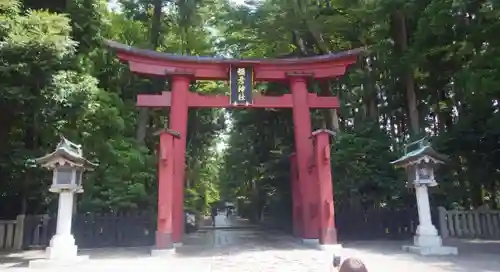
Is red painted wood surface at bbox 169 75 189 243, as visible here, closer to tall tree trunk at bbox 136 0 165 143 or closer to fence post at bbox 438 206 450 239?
tall tree trunk at bbox 136 0 165 143

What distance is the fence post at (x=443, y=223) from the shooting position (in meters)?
13.6

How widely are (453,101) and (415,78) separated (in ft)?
7.46

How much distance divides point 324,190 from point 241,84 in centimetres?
446

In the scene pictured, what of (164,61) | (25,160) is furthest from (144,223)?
(164,61)

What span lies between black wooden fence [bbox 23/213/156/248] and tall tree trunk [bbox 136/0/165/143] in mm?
4220

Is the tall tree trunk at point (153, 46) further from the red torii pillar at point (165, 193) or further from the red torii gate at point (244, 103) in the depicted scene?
the red torii pillar at point (165, 193)

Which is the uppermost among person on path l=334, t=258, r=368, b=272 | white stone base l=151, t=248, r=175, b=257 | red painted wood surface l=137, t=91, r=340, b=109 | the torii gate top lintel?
the torii gate top lintel

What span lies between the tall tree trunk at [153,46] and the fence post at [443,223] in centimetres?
1156

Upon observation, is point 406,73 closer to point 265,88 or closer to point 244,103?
point 265,88

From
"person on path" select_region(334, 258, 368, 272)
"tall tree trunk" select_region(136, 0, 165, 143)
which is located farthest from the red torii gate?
"person on path" select_region(334, 258, 368, 272)

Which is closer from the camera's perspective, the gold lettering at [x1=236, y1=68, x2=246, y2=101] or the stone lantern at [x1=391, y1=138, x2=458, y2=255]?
the stone lantern at [x1=391, y1=138, x2=458, y2=255]

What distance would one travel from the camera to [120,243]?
1319cm

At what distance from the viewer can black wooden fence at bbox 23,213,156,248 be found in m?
12.5

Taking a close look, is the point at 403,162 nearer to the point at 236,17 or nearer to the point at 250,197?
the point at 236,17
